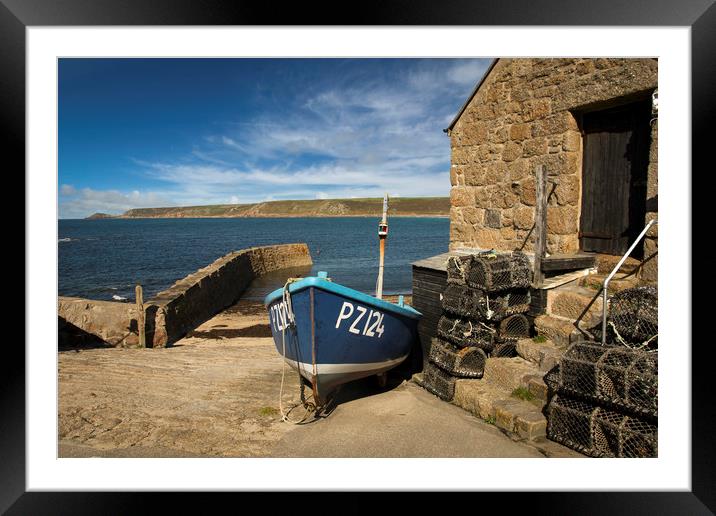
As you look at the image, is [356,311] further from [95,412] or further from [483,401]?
[95,412]

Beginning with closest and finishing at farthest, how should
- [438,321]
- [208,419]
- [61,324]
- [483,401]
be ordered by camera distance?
[483,401]
[208,419]
[438,321]
[61,324]

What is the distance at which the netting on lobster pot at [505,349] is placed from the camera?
5547 mm

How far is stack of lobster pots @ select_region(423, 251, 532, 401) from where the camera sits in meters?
5.56

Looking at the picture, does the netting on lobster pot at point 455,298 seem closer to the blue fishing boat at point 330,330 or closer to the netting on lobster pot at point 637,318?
the blue fishing boat at point 330,330

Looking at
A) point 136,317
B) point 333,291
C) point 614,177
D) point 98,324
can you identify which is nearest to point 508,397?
point 333,291

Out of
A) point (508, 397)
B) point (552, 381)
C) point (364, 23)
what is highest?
point (364, 23)

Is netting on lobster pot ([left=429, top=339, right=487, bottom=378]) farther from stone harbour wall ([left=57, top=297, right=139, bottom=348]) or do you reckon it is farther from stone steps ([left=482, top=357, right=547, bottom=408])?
stone harbour wall ([left=57, top=297, right=139, bottom=348])

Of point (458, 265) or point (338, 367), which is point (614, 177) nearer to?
point (458, 265)

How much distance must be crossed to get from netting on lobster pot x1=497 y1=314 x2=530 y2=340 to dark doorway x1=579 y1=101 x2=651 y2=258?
1.53 metres

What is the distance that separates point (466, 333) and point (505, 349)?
504 mm

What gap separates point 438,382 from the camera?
19.1 feet
